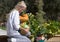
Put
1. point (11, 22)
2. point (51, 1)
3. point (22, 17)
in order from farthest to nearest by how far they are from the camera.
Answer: point (51, 1)
point (22, 17)
point (11, 22)

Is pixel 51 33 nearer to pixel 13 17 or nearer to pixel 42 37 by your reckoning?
pixel 42 37

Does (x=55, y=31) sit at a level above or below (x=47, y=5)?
below

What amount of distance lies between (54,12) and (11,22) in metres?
16.3

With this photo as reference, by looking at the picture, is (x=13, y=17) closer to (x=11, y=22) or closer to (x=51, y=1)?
(x=11, y=22)

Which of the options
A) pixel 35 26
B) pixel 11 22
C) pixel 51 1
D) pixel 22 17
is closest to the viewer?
pixel 11 22

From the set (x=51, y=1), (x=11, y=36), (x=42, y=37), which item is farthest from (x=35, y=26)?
(x=51, y=1)

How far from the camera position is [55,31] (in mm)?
7336

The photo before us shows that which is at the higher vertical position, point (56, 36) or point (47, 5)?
point (47, 5)

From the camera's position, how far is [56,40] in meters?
6.77

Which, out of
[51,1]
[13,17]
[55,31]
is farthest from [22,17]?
[51,1]

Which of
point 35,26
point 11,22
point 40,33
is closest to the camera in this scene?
point 11,22

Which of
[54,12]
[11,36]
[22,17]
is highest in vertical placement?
[54,12]

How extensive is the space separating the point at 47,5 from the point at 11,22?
16.3 m

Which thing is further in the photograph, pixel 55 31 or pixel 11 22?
pixel 55 31
